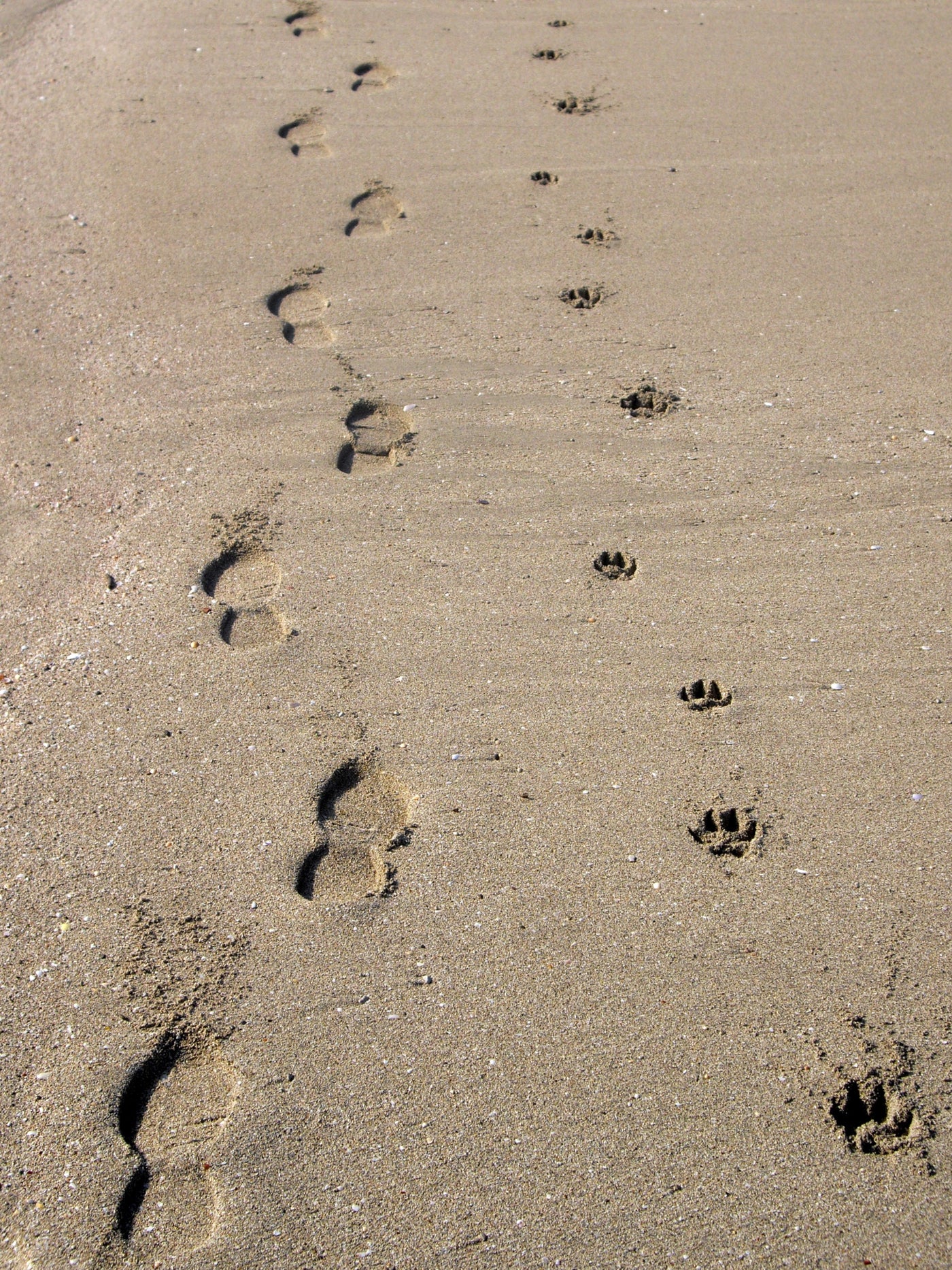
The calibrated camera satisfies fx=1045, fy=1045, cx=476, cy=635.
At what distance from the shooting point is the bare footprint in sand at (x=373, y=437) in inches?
131

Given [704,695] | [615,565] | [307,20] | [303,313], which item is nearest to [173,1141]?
[704,695]

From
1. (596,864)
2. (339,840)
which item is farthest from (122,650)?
(596,864)

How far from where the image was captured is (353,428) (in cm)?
Answer: 345

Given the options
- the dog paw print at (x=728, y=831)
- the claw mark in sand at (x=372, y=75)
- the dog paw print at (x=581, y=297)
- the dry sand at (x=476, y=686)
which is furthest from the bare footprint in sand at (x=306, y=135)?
the dog paw print at (x=728, y=831)

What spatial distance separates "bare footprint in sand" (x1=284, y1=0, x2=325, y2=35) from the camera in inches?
222

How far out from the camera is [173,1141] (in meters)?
1.92

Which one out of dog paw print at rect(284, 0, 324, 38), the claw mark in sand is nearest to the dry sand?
the claw mark in sand

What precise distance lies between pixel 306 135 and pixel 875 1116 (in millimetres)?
4659

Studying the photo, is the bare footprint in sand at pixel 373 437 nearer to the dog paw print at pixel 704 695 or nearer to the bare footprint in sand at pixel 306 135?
the dog paw print at pixel 704 695

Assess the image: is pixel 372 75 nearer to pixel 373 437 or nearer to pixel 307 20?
pixel 307 20

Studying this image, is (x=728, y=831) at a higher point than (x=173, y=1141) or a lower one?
lower

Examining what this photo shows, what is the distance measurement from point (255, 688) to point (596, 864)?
992 mm

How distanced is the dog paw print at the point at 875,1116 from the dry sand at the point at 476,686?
0.03ft

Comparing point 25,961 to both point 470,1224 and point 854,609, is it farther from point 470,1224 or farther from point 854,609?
point 854,609
